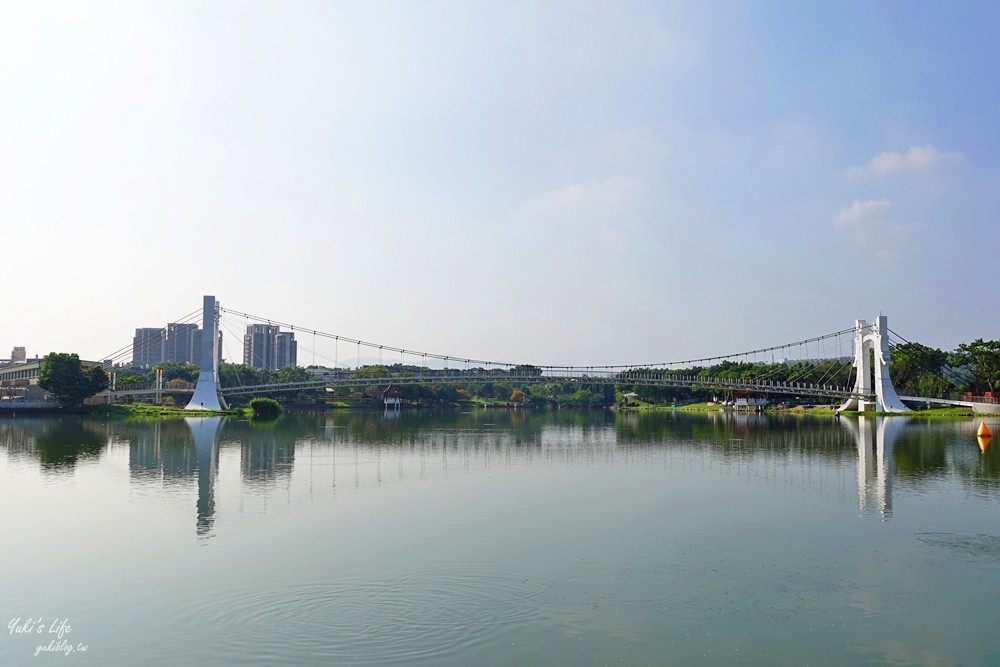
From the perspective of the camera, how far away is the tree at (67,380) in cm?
6341

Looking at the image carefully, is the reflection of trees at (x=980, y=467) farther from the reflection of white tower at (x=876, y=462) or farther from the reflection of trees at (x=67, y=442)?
the reflection of trees at (x=67, y=442)

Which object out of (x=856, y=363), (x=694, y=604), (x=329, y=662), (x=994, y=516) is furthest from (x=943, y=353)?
(x=329, y=662)

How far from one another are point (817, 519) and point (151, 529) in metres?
15.1

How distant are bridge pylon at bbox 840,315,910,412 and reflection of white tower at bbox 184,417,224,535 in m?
56.5

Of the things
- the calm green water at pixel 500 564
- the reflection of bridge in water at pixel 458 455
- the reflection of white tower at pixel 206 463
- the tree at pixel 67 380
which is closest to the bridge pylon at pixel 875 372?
the reflection of bridge in water at pixel 458 455

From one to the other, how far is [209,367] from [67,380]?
1286 centimetres

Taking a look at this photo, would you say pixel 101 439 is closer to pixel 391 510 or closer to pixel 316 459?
pixel 316 459

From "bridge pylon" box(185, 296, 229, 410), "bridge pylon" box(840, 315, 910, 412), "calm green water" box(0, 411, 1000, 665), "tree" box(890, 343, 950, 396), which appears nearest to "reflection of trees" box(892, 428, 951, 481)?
"calm green water" box(0, 411, 1000, 665)

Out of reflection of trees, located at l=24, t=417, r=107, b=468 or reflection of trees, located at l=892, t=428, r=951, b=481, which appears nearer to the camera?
reflection of trees, located at l=892, t=428, r=951, b=481

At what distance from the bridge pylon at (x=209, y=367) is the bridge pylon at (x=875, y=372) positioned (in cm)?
6008

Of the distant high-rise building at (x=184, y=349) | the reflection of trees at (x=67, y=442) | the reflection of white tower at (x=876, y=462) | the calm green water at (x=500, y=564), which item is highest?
the distant high-rise building at (x=184, y=349)

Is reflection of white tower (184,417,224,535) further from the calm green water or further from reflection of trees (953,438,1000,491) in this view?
reflection of trees (953,438,1000,491)

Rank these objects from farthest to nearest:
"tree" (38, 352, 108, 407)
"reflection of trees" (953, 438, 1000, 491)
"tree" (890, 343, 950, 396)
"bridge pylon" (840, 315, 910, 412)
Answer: "tree" (890, 343, 950, 396), "bridge pylon" (840, 315, 910, 412), "tree" (38, 352, 108, 407), "reflection of trees" (953, 438, 1000, 491)

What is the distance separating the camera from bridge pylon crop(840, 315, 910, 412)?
2768 inches
